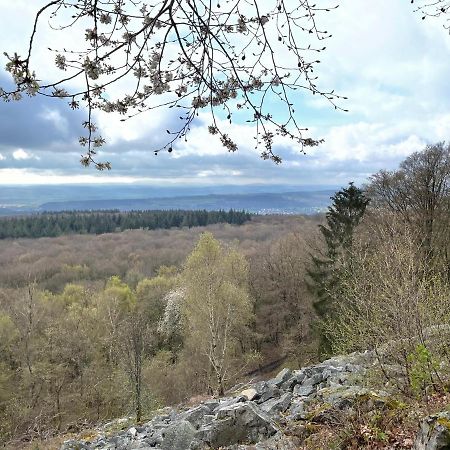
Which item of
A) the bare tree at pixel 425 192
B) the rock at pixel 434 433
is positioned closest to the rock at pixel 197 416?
the rock at pixel 434 433

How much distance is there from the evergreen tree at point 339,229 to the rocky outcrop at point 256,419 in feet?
34.2

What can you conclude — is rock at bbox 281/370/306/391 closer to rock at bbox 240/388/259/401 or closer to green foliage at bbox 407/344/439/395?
rock at bbox 240/388/259/401

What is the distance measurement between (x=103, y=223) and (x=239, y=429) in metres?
100

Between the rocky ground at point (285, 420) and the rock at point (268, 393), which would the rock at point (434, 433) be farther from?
the rock at point (268, 393)

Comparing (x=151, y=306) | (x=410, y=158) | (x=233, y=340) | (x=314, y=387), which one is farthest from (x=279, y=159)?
(x=151, y=306)

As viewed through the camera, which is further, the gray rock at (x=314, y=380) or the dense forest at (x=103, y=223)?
the dense forest at (x=103, y=223)

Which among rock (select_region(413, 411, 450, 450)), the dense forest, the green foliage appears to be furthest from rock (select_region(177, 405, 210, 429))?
the dense forest

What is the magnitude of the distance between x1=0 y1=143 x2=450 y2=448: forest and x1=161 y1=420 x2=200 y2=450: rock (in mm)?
3580

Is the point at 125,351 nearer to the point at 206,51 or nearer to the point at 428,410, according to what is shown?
the point at 428,410

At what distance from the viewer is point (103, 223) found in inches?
4087

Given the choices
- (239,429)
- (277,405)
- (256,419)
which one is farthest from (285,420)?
(277,405)

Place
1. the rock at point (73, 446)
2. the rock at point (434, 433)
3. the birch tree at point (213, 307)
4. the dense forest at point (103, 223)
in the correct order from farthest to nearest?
the dense forest at point (103, 223), the birch tree at point (213, 307), the rock at point (73, 446), the rock at point (434, 433)

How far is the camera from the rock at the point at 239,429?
7891 mm

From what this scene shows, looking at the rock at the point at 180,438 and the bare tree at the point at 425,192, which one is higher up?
the bare tree at the point at 425,192
